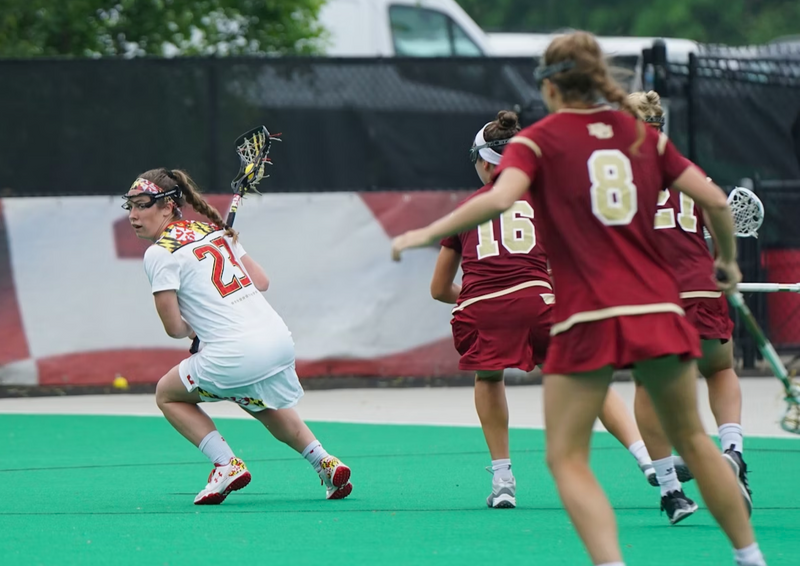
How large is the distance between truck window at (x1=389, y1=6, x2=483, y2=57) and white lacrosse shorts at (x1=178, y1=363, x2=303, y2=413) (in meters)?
11.1

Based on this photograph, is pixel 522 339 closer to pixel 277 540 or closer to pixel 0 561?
pixel 277 540

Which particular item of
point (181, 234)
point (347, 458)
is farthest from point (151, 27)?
point (181, 234)

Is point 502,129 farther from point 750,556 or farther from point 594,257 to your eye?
point 750,556

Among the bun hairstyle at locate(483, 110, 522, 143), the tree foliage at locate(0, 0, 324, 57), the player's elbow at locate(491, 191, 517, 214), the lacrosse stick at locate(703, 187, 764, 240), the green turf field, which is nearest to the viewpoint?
the player's elbow at locate(491, 191, 517, 214)

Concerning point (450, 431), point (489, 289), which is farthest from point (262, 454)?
point (489, 289)

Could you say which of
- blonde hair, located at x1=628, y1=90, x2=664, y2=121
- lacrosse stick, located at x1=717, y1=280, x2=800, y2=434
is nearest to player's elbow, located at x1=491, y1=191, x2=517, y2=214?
lacrosse stick, located at x1=717, y1=280, x2=800, y2=434

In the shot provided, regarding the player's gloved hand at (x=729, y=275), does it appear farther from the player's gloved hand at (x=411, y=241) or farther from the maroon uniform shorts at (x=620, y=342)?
the player's gloved hand at (x=411, y=241)

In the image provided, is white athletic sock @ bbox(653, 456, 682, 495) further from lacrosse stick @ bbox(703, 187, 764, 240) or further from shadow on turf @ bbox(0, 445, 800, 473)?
shadow on turf @ bbox(0, 445, 800, 473)

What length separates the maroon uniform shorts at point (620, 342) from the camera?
14.7 feet

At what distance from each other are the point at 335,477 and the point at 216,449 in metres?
0.57

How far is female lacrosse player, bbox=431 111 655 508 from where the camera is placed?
675 centimetres

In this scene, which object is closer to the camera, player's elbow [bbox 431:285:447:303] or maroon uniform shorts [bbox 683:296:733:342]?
maroon uniform shorts [bbox 683:296:733:342]

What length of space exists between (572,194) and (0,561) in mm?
2594

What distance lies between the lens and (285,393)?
275 inches
